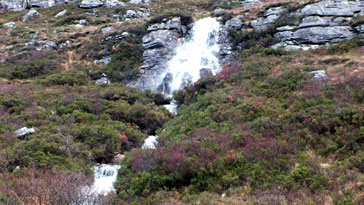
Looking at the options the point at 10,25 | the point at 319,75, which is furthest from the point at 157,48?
the point at 10,25

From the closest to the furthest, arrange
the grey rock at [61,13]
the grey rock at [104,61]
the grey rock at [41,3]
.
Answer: the grey rock at [104,61] < the grey rock at [61,13] < the grey rock at [41,3]

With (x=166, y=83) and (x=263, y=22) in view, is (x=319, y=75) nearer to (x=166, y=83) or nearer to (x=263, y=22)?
(x=166, y=83)

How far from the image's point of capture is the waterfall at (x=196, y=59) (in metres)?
23.9

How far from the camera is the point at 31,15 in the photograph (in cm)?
4288

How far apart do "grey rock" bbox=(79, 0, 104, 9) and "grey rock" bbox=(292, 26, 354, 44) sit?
33536mm

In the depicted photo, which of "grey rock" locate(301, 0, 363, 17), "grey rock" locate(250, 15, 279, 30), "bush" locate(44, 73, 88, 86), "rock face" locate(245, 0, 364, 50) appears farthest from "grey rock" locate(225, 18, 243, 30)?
"bush" locate(44, 73, 88, 86)

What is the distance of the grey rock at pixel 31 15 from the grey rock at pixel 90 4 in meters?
6.61

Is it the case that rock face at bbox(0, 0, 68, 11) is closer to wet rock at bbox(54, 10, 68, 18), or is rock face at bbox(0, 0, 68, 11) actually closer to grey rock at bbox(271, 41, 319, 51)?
wet rock at bbox(54, 10, 68, 18)

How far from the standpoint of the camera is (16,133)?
1314 centimetres

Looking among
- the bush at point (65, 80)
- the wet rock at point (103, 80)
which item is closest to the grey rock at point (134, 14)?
the wet rock at point (103, 80)

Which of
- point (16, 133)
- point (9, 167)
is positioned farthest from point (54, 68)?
point (9, 167)

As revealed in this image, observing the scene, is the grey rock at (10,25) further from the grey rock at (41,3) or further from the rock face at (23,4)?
the grey rock at (41,3)

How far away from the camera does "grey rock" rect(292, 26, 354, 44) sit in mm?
22031

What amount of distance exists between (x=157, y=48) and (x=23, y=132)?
17044 mm
